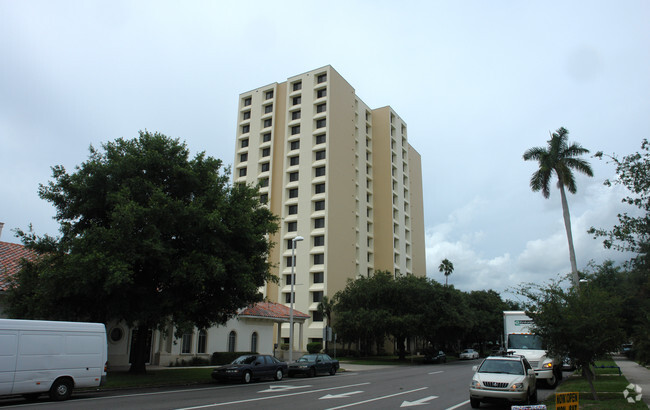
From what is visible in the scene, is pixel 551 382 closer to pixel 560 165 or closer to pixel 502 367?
pixel 502 367

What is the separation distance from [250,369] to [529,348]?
1326cm

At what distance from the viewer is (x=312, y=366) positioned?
27.2 meters

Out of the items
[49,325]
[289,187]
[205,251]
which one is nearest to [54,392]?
[49,325]

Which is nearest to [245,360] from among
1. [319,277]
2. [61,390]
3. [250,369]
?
[250,369]

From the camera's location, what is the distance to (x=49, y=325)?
1505cm

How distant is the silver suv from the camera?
1319cm

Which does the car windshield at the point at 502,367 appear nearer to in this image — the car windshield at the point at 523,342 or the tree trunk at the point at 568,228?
the car windshield at the point at 523,342

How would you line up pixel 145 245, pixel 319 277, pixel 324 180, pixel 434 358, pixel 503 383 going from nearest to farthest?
pixel 503 383 → pixel 145 245 → pixel 434 358 → pixel 319 277 → pixel 324 180

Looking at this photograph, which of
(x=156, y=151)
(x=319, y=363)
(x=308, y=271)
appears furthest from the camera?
(x=308, y=271)

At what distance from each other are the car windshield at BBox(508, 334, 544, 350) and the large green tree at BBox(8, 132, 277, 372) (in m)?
12.6

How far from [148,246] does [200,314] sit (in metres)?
5.27

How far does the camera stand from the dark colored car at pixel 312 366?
26.8 metres

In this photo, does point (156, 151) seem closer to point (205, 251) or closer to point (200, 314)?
point (205, 251)

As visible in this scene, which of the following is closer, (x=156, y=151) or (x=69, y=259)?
(x=69, y=259)
